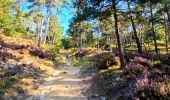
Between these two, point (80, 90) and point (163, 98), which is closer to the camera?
point (163, 98)

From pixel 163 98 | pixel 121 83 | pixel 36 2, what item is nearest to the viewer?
pixel 163 98

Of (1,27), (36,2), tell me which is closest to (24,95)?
(36,2)

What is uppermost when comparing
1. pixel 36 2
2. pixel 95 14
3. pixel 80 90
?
pixel 36 2

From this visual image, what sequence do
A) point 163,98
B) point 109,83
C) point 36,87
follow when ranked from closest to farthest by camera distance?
point 163,98, point 109,83, point 36,87

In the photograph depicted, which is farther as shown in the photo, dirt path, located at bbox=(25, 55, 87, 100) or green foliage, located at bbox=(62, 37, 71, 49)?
green foliage, located at bbox=(62, 37, 71, 49)

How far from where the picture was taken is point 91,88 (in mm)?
16016

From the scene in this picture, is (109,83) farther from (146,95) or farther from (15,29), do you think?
(15,29)

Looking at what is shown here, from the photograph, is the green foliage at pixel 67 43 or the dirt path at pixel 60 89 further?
the green foliage at pixel 67 43

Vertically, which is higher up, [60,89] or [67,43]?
[67,43]

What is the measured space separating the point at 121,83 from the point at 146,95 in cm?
455

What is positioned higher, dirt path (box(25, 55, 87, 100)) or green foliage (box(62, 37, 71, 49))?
green foliage (box(62, 37, 71, 49))

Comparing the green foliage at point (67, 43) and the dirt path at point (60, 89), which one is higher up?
the green foliage at point (67, 43)

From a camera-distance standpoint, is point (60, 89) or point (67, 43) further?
point (67, 43)

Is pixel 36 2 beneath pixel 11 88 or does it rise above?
above
